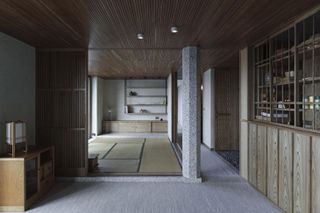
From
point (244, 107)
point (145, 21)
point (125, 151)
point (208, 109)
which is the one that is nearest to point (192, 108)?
point (244, 107)

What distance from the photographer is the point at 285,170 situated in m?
3.25

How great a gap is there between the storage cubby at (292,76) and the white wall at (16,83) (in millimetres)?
4097

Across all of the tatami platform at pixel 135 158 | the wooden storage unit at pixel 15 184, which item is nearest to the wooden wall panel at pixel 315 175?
the tatami platform at pixel 135 158

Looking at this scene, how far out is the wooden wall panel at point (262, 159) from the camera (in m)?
3.82

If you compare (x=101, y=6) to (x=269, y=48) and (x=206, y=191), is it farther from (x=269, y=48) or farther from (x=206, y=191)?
(x=206, y=191)

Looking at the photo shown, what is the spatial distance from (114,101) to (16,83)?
23.8 feet

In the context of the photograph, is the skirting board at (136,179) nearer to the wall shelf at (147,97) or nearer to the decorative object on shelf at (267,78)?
the decorative object on shelf at (267,78)

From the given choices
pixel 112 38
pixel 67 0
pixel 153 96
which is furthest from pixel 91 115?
pixel 67 0

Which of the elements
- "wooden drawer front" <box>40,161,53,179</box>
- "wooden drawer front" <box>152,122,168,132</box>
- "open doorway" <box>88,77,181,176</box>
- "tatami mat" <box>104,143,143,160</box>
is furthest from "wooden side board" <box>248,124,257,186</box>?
"wooden drawer front" <box>152,122,168,132</box>

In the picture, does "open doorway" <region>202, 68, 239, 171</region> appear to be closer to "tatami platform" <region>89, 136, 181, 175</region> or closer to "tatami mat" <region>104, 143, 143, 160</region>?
"tatami platform" <region>89, 136, 181, 175</region>

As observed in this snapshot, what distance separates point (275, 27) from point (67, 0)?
9.04ft

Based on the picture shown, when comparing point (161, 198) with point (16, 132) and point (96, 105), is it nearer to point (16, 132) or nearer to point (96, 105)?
point (16, 132)

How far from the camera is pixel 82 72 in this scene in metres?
4.75

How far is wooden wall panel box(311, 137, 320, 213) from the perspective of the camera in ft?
8.57
